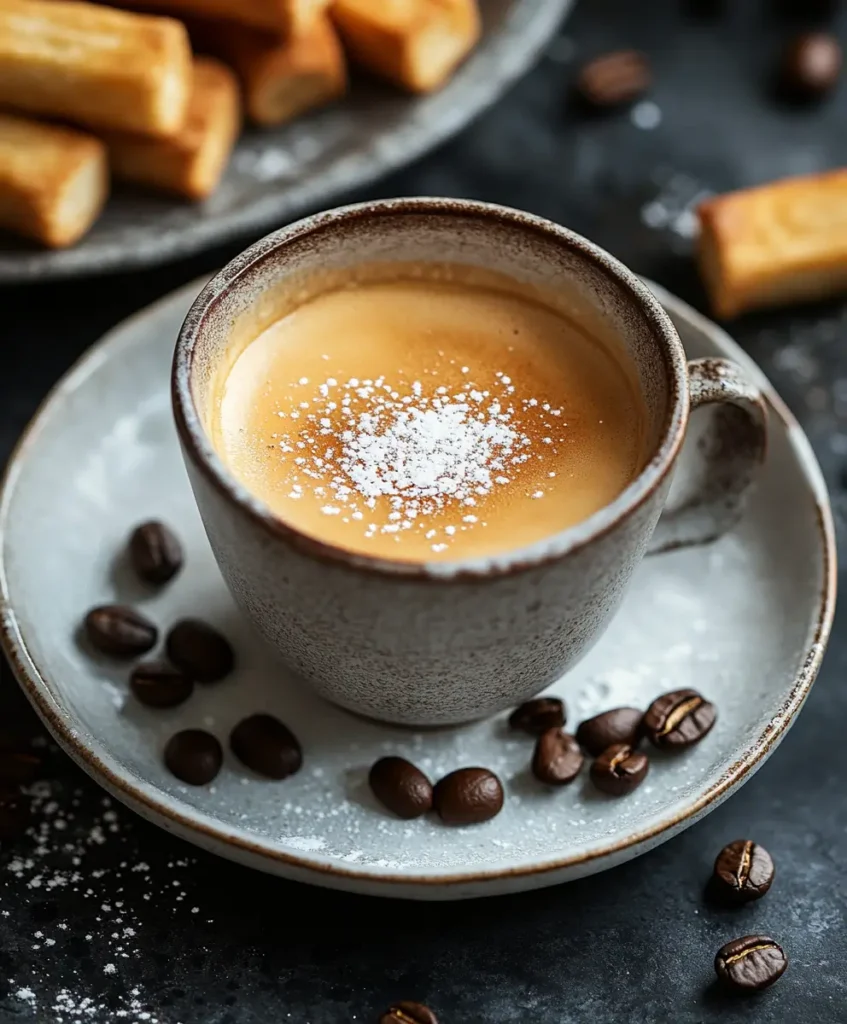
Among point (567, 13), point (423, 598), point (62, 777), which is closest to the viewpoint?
point (423, 598)

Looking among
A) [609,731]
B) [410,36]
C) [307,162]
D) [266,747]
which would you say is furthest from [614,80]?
[266,747]

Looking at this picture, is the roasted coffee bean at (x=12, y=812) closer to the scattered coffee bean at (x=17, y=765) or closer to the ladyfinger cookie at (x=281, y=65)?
the scattered coffee bean at (x=17, y=765)

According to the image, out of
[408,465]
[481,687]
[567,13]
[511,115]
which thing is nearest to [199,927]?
[481,687]

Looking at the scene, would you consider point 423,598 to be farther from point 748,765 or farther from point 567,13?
point 567,13

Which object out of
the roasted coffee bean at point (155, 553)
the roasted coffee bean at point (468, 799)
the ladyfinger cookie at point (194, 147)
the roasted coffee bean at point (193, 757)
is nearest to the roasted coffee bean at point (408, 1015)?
the roasted coffee bean at point (468, 799)

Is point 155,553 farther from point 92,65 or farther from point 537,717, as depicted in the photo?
point 92,65

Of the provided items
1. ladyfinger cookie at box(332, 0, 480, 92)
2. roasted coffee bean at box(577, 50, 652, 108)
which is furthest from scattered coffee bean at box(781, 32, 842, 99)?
ladyfinger cookie at box(332, 0, 480, 92)
